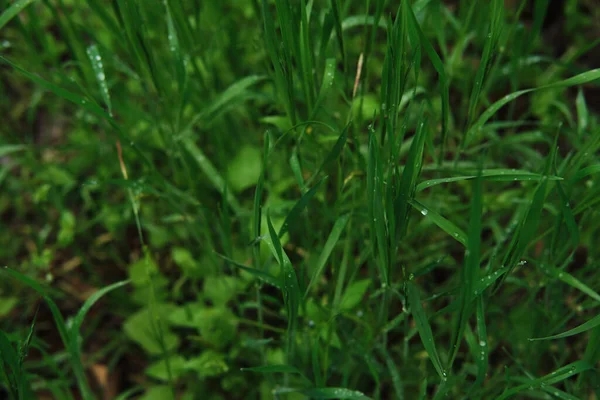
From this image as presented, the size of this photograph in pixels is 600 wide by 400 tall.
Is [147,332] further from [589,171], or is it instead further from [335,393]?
[589,171]

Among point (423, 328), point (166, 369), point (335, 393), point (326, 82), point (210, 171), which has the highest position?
point (326, 82)

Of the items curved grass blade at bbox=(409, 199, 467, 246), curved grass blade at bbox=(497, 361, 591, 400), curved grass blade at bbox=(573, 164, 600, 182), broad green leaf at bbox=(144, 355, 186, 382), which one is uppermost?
curved grass blade at bbox=(573, 164, 600, 182)

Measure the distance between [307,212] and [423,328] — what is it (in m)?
0.43

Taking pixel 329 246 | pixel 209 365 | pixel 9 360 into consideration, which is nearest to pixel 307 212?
pixel 329 246

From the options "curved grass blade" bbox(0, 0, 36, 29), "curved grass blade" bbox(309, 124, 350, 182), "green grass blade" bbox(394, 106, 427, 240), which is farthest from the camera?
"curved grass blade" bbox(0, 0, 36, 29)

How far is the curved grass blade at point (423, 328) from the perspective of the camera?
0.87 m

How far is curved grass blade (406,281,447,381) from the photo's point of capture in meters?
0.87

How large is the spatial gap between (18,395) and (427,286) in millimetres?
967

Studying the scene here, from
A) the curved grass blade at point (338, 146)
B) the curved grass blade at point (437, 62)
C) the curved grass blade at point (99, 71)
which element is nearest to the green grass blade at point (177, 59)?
the curved grass blade at point (99, 71)

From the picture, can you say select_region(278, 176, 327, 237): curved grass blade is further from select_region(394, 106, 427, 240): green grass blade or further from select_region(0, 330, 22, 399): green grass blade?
select_region(0, 330, 22, 399): green grass blade

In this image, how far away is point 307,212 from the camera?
1.24 metres

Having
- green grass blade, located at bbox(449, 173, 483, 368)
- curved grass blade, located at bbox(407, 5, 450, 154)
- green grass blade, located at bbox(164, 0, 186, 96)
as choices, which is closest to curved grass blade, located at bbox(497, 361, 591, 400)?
green grass blade, located at bbox(449, 173, 483, 368)

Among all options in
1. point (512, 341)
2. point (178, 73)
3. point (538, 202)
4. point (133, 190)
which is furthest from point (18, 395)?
point (512, 341)

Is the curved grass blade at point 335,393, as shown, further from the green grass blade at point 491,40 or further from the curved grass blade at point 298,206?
the green grass blade at point 491,40
